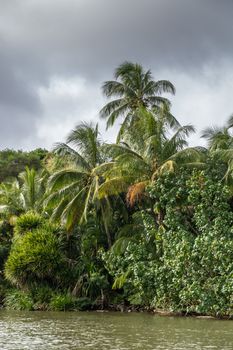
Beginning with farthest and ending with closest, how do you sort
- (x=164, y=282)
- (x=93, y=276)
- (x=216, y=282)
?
1. (x=93, y=276)
2. (x=164, y=282)
3. (x=216, y=282)

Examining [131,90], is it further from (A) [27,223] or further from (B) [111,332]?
(B) [111,332]

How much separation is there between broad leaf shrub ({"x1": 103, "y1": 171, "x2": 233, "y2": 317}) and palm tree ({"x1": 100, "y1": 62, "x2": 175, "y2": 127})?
9.14 metres

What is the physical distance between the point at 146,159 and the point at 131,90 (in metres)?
9.12

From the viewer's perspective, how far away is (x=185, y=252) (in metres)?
22.9

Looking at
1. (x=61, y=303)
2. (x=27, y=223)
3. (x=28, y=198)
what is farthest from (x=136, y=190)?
(x=28, y=198)

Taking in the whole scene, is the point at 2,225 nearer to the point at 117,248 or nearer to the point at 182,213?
the point at 117,248

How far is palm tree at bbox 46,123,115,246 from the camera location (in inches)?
1104

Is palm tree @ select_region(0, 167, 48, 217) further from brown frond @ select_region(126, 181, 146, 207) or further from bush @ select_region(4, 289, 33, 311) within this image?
brown frond @ select_region(126, 181, 146, 207)

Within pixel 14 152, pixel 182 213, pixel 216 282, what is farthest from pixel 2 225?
pixel 14 152

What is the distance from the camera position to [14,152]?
56.6 m

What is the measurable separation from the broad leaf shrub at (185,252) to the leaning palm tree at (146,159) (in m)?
0.78

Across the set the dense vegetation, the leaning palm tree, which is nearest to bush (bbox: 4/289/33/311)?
the dense vegetation

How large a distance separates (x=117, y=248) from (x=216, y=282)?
17.3 feet

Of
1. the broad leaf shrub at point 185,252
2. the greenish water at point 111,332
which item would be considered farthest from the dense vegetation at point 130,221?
the greenish water at point 111,332
